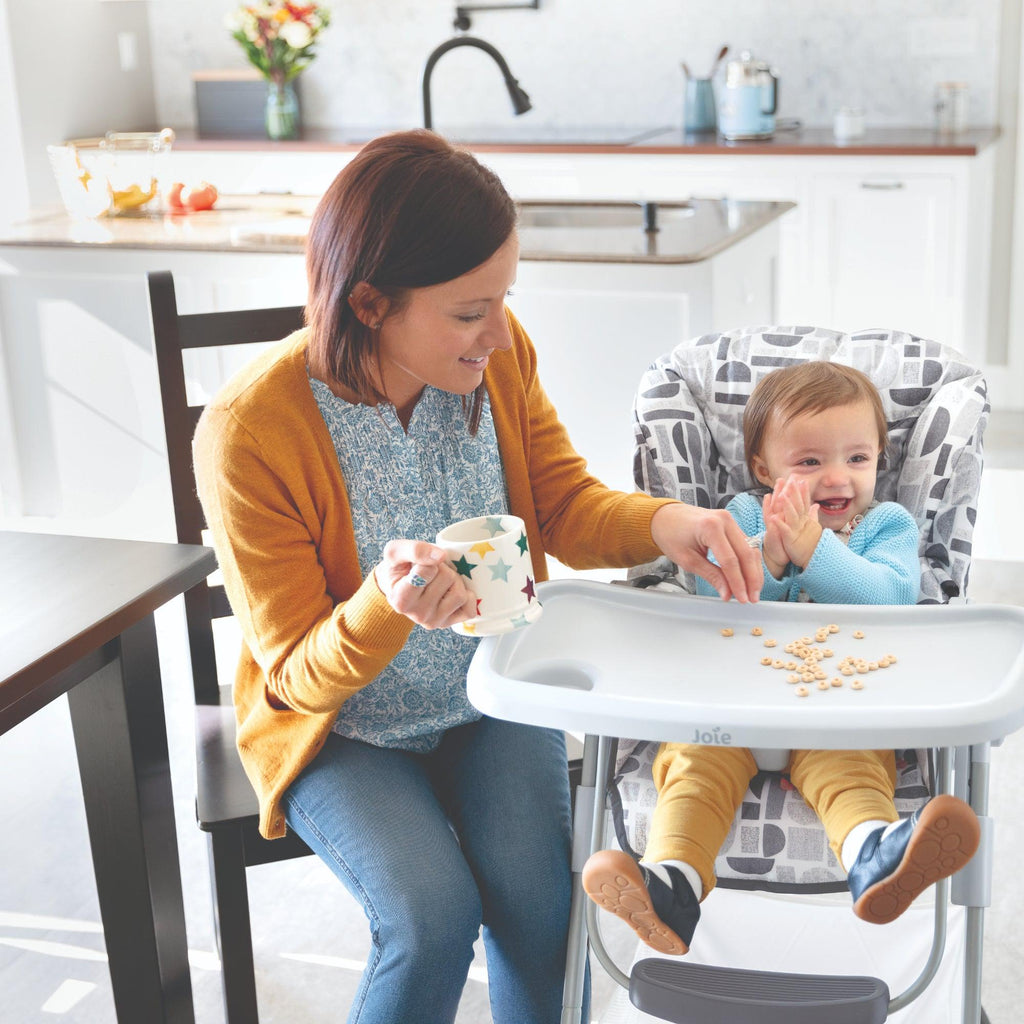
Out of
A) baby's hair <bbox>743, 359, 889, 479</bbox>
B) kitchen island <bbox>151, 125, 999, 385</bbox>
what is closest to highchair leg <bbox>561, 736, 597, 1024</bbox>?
baby's hair <bbox>743, 359, 889, 479</bbox>

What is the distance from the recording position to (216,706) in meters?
1.75

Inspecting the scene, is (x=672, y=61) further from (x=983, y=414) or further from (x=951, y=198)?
(x=983, y=414)

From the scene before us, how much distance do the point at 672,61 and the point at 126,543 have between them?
3794mm

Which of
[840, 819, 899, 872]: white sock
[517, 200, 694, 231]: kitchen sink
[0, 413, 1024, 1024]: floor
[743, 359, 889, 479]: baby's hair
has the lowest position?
[0, 413, 1024, 1024]: floor

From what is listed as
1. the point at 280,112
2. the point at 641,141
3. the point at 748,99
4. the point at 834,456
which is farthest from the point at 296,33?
the point at 834,456

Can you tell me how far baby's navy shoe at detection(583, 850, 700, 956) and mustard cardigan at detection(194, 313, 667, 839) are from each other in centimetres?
29

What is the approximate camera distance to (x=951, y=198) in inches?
160

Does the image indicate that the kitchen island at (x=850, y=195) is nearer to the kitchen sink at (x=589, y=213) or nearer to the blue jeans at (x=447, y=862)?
the kitchen sink at (x=589, y=213)

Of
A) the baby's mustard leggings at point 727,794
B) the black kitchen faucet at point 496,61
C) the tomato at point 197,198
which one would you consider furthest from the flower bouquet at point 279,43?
the baby's mustard leggings at point 727,794

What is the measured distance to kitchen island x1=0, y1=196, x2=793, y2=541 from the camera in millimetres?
2906

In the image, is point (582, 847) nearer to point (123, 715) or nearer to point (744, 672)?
point (744, 672)

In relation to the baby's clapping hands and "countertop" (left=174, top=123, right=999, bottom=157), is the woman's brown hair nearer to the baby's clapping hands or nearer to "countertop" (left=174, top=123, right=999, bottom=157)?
the baby's clapping hands

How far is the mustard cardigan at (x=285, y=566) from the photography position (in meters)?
1.31

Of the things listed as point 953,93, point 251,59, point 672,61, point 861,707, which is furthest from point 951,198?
point 861,707
